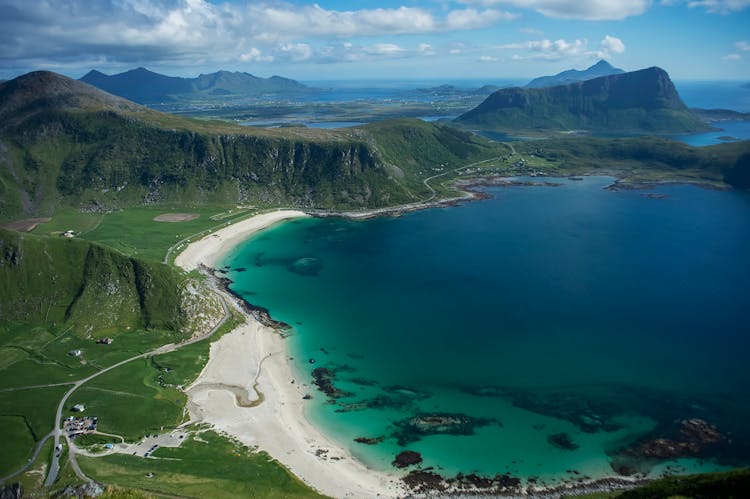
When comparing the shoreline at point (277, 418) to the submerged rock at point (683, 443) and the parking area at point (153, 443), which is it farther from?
the submerged rock at point (683, 443)

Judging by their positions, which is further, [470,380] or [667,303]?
[667,303]

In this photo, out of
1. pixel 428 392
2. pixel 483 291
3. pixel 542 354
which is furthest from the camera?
pixel 483 291

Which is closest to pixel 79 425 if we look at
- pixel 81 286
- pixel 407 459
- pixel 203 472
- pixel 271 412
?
pixel 203 472

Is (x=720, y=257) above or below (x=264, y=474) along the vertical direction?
above

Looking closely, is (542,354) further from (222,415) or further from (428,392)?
(222,415)

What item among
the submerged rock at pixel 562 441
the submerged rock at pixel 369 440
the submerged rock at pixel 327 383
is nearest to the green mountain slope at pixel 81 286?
the submerged rock at pixel 327 383

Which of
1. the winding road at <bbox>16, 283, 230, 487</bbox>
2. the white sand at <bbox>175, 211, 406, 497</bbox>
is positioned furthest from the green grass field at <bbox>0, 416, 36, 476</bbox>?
the white sand at <bbox>175, 211, 406, 497</bbox>

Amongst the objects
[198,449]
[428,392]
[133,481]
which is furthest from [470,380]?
[133,481]

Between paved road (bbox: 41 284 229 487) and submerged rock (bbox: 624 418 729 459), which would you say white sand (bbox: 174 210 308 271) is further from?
submerged rock (bbox: 624 418 729 459)

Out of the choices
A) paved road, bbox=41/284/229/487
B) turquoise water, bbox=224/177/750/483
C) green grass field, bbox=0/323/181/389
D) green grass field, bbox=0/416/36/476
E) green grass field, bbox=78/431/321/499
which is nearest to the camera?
green grass field, bbox=78/431/321/499
